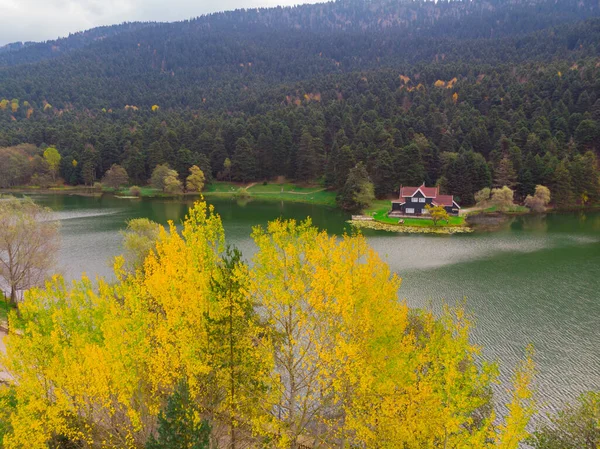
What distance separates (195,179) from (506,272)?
72356 millimetres

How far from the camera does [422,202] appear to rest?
223 feet

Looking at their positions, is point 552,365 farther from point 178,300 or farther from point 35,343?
point 35,343

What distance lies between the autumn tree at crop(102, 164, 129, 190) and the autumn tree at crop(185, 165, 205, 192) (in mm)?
17854

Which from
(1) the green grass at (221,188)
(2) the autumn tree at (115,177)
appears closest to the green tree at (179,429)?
(1) the green grass at (221,188)

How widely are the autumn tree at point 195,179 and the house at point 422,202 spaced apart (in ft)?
156

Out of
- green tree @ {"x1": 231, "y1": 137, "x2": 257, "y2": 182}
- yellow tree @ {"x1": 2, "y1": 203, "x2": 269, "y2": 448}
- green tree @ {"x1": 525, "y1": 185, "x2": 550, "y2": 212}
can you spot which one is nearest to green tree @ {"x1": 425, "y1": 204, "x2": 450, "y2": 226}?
green tree @ {"x1": 525, "y1": 185, "x2": 550, "y2": 212}

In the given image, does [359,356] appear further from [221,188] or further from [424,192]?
[221,188]

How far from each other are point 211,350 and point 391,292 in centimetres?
789

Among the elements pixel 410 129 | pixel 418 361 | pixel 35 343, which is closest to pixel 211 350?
pixel 35 343

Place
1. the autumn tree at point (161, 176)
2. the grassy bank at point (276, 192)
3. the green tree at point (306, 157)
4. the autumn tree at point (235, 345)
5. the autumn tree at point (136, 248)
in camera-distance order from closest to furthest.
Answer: the autumn tree at point (235, 345) → the autumn tree at point (136, 248) → the grassy bank at point (276, 192) → the autumn tree at point (161, 176) → the green tree at point (306, 157)

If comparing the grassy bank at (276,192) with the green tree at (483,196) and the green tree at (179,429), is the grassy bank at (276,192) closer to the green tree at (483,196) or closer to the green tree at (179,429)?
the green tree at (483,196)

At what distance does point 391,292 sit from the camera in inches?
675

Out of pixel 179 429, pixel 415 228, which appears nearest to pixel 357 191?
pixel 415 228

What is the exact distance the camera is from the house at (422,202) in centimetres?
6750
